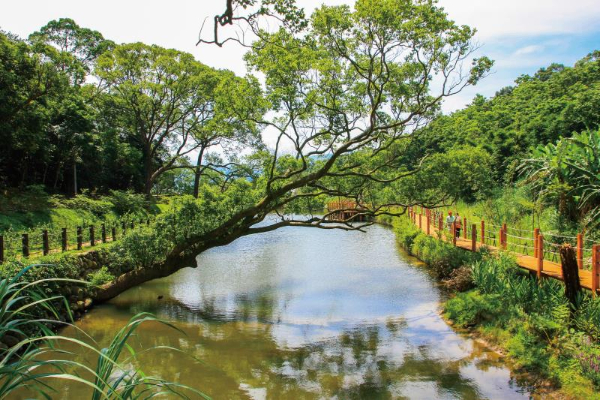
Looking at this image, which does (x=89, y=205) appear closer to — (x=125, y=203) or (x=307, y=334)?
(x=125, y=203)

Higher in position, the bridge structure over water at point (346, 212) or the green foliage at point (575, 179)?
the green foliage at point (575, 179)

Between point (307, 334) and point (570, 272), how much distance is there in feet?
18.5

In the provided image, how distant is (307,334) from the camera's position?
1064cm

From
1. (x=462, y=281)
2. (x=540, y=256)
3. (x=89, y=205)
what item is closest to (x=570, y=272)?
(x=540, y=256)

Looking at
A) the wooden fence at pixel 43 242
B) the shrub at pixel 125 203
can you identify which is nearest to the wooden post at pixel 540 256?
the wooden fence at pixel 43 242

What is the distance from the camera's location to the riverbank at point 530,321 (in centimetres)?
705

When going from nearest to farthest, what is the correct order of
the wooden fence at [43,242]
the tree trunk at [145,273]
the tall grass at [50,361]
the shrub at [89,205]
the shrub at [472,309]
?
the tall grass at [50,361] → the shrub at [472,309] → the wooden fence at [43,242] → the tree trunk at [145,273] → the shrub at [89,205]

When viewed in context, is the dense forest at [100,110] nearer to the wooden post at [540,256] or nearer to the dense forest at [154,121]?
the dense forest at [154,121]

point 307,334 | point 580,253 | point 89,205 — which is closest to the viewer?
point 580,253

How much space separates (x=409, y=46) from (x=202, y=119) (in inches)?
805

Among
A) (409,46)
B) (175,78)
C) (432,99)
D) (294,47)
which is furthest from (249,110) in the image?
(175,78)

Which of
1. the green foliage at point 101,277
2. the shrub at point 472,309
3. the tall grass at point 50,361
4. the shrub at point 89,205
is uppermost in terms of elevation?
the shrub at point 89,205

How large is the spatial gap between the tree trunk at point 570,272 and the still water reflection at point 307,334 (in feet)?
5.99

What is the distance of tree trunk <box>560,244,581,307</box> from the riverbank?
0.65 ft
